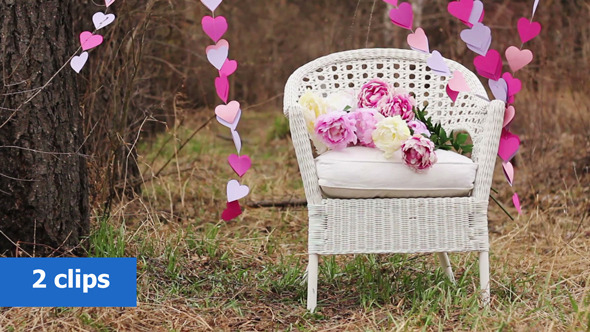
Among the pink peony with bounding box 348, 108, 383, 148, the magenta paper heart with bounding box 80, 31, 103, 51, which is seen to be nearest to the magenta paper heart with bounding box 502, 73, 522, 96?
the pink peony with bounding box 348, 108, 383, 148

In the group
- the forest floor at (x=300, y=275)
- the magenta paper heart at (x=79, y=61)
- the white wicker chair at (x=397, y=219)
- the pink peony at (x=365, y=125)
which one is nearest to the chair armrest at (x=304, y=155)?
the white wicker chair at (x=397, y=219)

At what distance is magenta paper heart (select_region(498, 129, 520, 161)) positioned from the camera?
285 cm

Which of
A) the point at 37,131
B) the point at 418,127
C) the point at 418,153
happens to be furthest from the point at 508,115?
the point at 37,131

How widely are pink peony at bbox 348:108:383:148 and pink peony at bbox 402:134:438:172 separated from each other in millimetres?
169

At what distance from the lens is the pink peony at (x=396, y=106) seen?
9.21 ft

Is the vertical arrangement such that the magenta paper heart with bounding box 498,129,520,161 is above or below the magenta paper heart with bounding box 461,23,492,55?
below

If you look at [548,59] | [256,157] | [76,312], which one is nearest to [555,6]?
[548,59]

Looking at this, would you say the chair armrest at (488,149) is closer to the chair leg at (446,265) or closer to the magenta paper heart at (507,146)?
the magenta paper heart at (507,146)

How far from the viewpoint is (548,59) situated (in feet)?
16.6

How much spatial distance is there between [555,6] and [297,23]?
3.34 metres

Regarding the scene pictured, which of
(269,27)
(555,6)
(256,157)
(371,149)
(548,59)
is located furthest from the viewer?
(269,27)

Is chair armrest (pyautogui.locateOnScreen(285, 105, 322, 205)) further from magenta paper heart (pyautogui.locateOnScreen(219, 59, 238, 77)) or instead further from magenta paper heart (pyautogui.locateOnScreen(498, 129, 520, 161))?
magenta paper heart (pyautogui.locateOnScreen(498, 129, 520, 161))

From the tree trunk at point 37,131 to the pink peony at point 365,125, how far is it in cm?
104

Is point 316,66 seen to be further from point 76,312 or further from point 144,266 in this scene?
point 76,312
